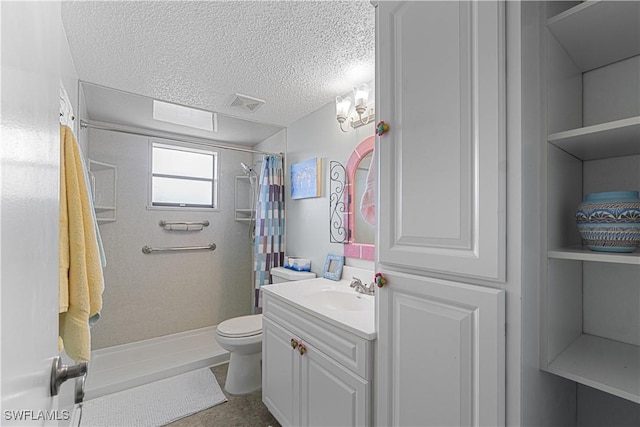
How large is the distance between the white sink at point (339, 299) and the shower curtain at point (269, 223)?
108 centimetres

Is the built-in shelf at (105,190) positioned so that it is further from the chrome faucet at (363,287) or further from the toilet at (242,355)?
the chrome faucet at (363,287)

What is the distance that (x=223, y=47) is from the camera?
1629 millimetres

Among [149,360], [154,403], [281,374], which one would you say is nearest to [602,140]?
[281,374]

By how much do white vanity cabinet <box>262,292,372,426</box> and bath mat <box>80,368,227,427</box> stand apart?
0.60 meters

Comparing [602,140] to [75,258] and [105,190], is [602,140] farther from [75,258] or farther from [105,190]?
[105,190]

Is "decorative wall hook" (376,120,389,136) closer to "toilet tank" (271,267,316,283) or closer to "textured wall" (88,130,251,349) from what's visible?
"toilet tank" (271,267,316,283)

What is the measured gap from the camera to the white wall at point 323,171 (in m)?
2.16

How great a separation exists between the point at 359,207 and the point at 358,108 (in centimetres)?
66

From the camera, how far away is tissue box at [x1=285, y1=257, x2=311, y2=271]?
8.11 ft

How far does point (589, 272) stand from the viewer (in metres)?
0.98

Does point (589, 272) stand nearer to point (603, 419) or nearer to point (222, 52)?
point (603, 419)

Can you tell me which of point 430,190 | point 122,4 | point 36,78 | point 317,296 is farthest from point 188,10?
point 317,296

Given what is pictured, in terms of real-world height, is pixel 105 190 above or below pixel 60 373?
above

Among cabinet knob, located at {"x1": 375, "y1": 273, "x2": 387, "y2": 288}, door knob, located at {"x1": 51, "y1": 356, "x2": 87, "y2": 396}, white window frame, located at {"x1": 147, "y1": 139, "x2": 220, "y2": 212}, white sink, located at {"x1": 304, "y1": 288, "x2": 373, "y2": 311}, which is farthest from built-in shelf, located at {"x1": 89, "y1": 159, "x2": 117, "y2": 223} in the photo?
cabinet knob, located at {"x1": 375, "y1": 273, "x2": 387, "y2": 288}
